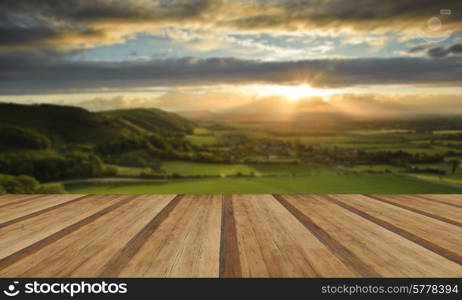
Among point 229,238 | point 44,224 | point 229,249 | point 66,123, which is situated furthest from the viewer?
point 66,123

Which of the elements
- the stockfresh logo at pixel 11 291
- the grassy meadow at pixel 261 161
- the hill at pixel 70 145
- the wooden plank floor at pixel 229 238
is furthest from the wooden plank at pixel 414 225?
the hill at pixel 70 145

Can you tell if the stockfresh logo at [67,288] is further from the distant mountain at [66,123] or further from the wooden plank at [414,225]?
the distant mountain at [66,123]

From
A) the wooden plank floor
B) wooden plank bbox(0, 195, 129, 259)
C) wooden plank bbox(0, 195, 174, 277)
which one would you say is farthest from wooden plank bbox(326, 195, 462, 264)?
wooden plank bbox(0, 195, 129, 259)

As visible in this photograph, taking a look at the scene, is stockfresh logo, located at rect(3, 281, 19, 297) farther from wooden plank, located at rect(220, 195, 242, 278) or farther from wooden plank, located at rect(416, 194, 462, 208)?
wooden plank, located at rect(416, 194, 462, 208)

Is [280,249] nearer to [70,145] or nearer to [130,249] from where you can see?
[130,249]

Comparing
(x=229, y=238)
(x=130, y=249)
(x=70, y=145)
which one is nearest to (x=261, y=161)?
(x=229, y=238)

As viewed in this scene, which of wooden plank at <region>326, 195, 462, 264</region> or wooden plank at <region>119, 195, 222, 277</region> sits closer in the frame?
wooden plank at <region>119, 195, 222, 277</region>
